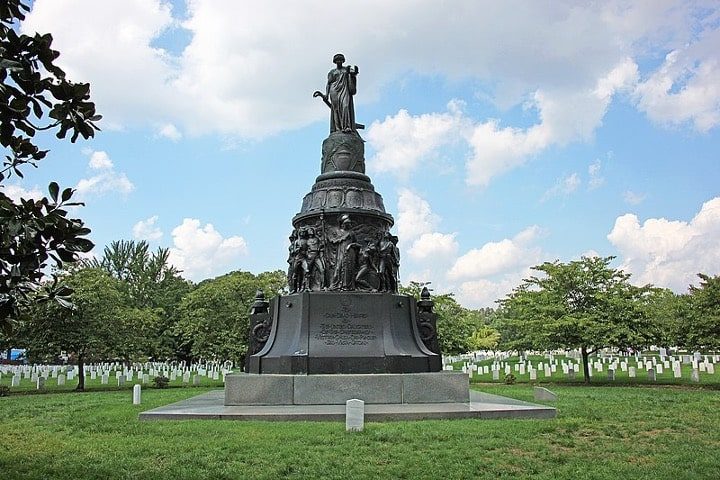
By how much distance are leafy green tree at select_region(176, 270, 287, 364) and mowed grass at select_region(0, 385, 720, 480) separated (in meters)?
22.5

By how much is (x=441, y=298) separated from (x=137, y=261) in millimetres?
41304

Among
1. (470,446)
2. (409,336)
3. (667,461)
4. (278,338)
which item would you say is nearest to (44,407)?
(278,338)

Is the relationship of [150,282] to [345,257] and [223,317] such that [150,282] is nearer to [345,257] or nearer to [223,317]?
[223,317]

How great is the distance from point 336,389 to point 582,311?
17.9m

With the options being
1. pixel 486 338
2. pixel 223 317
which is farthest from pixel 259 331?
pixel 486 338

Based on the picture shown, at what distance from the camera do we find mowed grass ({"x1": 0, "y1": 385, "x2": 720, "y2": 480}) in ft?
25.7

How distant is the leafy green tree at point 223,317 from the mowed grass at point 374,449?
885 inches

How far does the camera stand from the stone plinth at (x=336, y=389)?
527 inches

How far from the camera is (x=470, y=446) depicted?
9.22 metres

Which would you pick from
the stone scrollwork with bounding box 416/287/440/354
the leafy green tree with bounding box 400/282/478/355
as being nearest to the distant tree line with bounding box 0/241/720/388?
the leafy green tree with bounding box 400/282/478/355

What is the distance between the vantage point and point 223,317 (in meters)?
36.7

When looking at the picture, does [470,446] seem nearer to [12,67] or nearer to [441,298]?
[12,67]

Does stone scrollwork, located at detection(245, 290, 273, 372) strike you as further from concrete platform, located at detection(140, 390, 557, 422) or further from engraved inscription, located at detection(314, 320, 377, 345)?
concrete platform, located at detection(140, 390, 557, 422)

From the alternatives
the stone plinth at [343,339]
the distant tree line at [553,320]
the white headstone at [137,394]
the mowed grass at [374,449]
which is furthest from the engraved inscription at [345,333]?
the distant tree line at [553,320]
